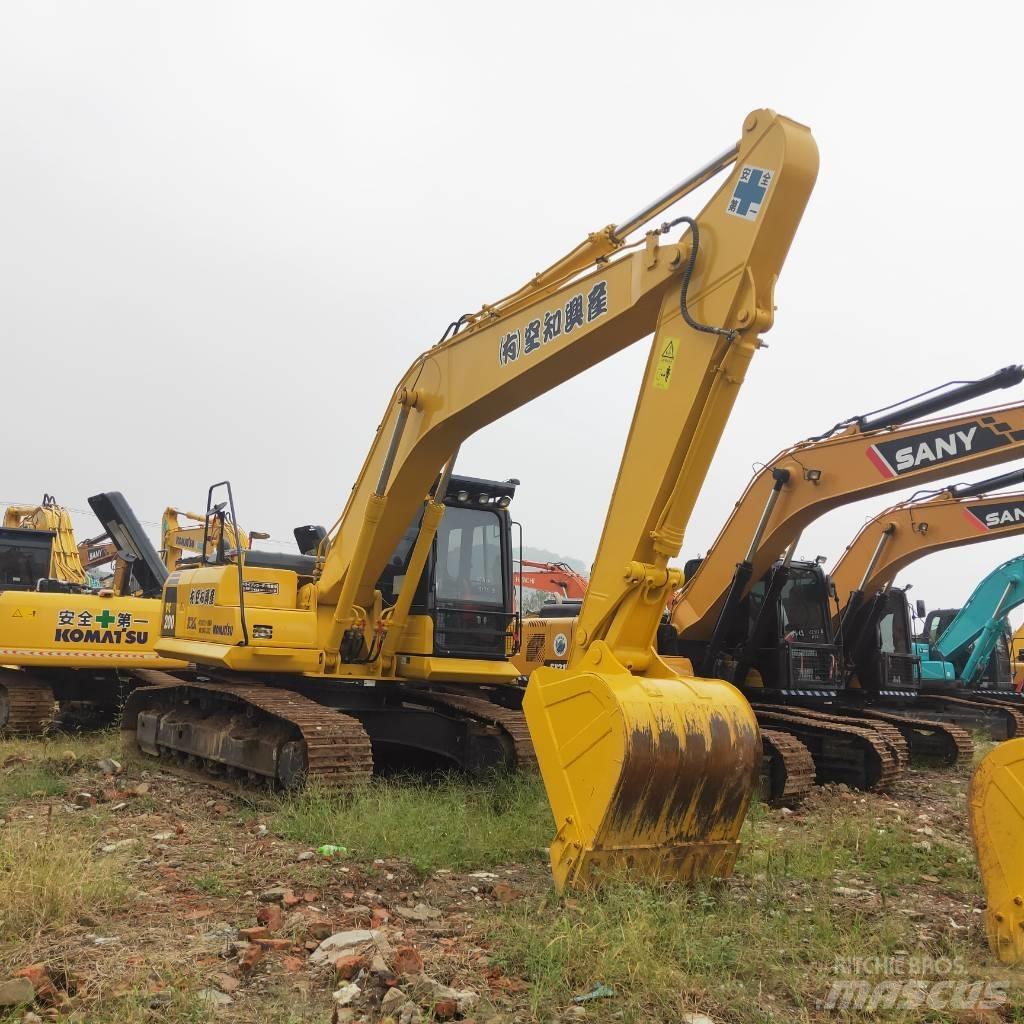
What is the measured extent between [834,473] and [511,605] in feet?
14.4

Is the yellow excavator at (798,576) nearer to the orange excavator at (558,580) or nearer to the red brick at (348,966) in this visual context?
the red brick at (348,966)

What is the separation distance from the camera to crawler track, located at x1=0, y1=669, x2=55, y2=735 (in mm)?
11508

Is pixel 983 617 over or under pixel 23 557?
under

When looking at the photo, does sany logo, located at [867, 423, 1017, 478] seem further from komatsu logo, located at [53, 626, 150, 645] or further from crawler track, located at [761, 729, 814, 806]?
komatsu logo, located at [53, 626, 150, 645]

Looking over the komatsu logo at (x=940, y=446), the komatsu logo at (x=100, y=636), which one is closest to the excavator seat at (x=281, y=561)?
the komatsu logo at (x=100, y=636)

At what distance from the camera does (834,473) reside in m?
11.4

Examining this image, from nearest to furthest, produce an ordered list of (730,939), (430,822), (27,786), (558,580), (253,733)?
1. (730,939)
2. (430,822)
3. (27,786)
4. (253,733)
5. (558,580)

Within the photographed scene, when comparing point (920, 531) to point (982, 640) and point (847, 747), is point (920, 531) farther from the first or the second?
point (847, 747)

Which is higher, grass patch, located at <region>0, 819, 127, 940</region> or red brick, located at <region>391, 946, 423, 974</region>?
grass patch, located at <region>0, 819, 127, 940</region>

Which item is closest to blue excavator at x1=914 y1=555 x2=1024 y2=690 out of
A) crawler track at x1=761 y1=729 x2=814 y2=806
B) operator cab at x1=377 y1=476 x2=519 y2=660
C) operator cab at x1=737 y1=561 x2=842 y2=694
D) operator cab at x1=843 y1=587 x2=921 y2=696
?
operator cab at x1=843 y1=587 x2=921 y2=696

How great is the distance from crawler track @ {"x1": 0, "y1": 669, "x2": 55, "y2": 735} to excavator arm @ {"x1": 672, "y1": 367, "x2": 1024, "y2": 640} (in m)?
7.51

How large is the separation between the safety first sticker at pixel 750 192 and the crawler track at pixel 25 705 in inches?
385

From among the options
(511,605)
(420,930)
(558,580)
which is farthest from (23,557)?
(420,930)

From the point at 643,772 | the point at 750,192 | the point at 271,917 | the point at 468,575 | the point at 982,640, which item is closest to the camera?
the point at 271,917
